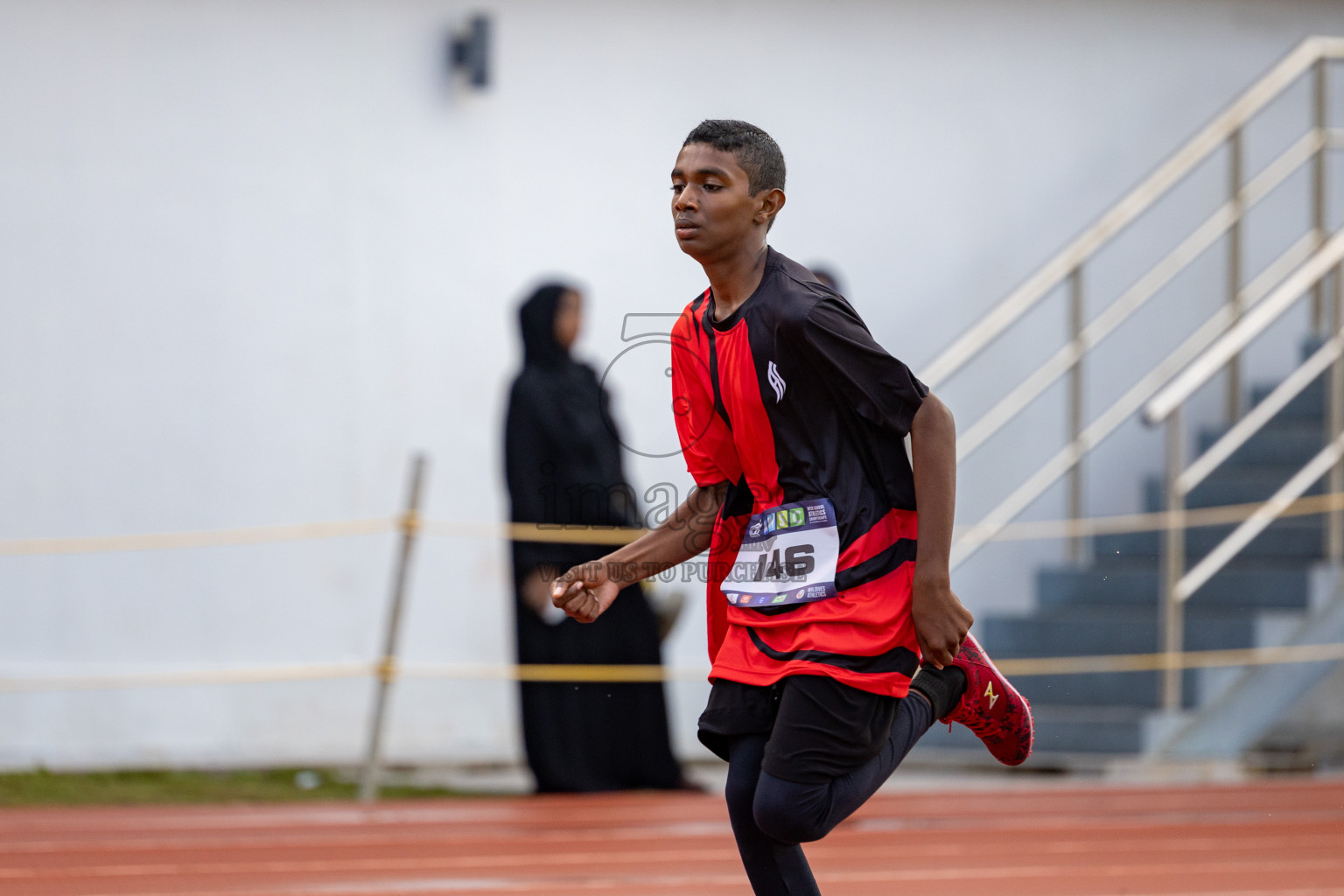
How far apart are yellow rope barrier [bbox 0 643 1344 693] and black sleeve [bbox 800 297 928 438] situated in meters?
4.03

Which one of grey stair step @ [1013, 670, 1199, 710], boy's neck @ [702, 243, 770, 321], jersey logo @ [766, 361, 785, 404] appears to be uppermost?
boy's neck @ [702, 243, 770, 321]

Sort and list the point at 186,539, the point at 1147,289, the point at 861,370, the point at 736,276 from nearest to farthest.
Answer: the point at 861,370 → the point at 736,276 → the point at 186,539 → the point at 1147,289

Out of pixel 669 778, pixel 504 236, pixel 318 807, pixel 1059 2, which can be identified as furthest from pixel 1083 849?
pixel 1059 2

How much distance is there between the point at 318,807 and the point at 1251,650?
3593mm

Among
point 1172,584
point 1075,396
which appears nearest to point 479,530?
point 1075,396

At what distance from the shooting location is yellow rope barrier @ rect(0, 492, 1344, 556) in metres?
6.60

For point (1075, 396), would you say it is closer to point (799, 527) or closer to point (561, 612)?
point (561, 612)

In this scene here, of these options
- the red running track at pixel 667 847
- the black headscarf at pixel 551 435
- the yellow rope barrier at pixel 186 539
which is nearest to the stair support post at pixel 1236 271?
the red running track at pixel 667 847

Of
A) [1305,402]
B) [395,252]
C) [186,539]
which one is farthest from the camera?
[1305,402]

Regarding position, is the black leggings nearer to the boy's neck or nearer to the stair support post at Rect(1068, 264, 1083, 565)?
the boy's neck

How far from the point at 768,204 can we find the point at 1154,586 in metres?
5.19

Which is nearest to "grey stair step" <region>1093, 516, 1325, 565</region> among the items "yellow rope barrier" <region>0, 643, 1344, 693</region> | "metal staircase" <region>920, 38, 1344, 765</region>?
A: "metal staircase" <region>920, 38, 1344, 765</region>

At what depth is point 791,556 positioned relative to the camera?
2.46 meters

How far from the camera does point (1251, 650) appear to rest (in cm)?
675
